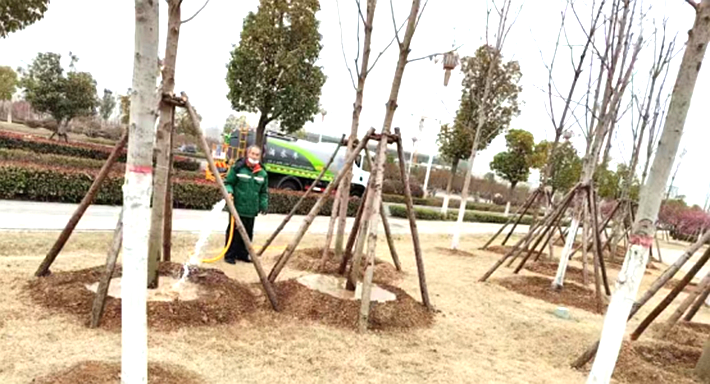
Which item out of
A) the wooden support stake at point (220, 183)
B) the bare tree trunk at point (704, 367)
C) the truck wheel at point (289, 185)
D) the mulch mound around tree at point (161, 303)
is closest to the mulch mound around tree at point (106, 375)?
the mulch mound around tree at point (161, 303)

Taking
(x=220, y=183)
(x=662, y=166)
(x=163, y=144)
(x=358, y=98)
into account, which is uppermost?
(x=358, y=98)

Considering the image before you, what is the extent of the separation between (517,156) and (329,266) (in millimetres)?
21204

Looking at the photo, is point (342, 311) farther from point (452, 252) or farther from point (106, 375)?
point (452, 252)

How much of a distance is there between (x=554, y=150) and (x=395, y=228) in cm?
481

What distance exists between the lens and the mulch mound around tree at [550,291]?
6.42 m

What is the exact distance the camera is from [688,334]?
17.6 ft

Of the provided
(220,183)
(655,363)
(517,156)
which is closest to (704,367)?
(655,363)

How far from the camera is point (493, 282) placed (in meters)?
7.10

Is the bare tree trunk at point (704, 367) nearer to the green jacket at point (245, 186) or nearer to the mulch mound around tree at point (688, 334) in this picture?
the mulch mound around tree at point (688, 334)

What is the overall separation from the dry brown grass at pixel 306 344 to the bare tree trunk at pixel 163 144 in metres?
0.83

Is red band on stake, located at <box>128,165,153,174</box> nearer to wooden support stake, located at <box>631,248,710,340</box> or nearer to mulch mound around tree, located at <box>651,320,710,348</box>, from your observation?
wooden support stake, located at <box>631,248,710,340</box>

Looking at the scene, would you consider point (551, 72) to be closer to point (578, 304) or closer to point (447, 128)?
point (578, 304)

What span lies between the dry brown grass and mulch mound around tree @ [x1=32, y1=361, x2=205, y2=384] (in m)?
0.10

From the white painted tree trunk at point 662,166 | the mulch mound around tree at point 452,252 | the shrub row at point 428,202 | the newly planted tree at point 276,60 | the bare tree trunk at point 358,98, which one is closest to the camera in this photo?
the white painted tree trunk at point 662,166
